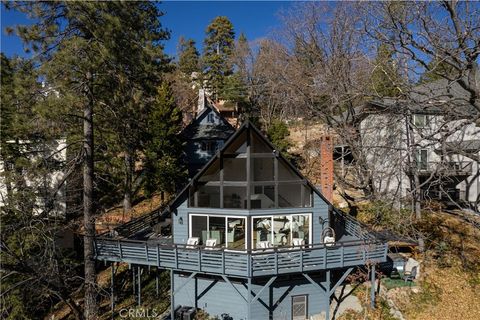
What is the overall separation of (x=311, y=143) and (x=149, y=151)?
50.7 feet

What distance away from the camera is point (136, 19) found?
1357 centimetres

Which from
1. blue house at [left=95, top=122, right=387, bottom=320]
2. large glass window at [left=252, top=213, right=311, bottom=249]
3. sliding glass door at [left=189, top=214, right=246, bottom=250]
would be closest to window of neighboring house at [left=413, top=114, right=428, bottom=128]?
blue house at [left=95, top=122, right=387, bottom=320]

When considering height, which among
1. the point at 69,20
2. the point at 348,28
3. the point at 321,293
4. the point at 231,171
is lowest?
the point at 321,293

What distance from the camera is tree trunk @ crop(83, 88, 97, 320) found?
45.1 ft

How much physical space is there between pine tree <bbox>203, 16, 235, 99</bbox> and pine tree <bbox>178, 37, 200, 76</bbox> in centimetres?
174

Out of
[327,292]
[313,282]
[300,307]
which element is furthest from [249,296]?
[327,292]

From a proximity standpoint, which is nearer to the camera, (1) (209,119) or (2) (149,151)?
(2) (149,151)

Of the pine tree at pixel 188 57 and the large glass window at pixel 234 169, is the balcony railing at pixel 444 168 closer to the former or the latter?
the large glass window at pixel 234 169

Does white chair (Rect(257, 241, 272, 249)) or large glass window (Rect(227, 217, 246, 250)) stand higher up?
large glass window (Rect(227, 217, 246, 250))

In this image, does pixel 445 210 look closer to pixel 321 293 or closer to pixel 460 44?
pixel 321 293

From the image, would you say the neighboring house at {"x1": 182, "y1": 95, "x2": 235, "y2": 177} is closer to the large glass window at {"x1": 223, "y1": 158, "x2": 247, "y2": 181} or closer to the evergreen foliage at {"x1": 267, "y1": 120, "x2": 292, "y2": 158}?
the evergreen foliage at {"x1": 267, "y1": 120, "x2": 292, "y2": 158}

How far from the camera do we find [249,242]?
14.0 meters

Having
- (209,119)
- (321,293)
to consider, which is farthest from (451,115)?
(209,119)

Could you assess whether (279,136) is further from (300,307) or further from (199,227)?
(300,307)
